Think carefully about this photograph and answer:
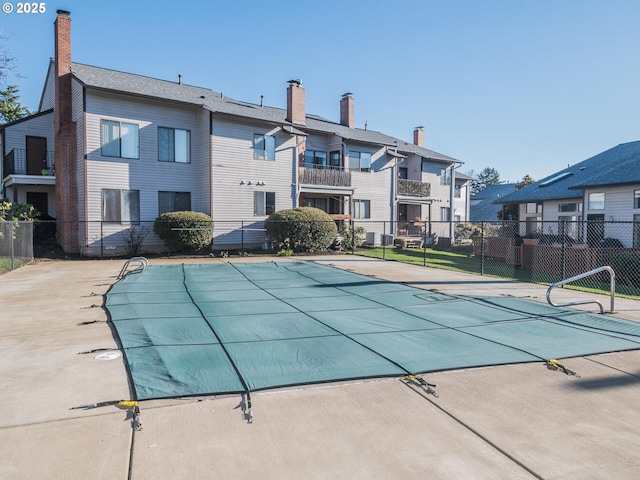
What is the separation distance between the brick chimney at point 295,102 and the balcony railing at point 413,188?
8.98m

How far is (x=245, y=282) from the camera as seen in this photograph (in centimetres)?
1136

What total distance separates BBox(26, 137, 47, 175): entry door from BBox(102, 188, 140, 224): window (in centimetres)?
648

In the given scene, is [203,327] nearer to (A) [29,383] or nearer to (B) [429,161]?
(A) [29,383]

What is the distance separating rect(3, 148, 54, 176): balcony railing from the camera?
21.5 metres

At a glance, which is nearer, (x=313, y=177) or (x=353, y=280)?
(x=353, y=280)

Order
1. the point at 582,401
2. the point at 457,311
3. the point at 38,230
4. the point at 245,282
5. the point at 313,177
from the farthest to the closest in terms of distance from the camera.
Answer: the point at 313,177 < the point at 38,230 < the point at 245,282 < the point at 457,311 < the point at 582,401

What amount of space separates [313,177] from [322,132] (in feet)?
11.5

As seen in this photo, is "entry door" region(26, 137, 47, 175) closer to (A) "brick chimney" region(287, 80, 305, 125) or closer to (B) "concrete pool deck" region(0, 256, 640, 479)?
(A) "brick chimney" region(287, 80, 305, 125)

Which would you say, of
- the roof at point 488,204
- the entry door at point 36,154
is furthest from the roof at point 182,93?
the roof at point 488,204

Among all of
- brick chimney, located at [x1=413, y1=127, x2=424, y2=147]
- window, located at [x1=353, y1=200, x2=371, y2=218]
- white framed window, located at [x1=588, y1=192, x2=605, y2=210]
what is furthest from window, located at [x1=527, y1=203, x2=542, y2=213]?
brick chimney, located at [x1=413, y1=127, x2=424, y2=147]

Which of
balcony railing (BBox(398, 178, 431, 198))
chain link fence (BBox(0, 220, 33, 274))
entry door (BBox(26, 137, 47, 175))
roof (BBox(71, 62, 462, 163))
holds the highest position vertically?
roof (BBox(71, 62, 462, 163))

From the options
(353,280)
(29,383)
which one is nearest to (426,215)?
(353,280)

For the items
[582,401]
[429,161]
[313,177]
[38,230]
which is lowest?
[582,401]

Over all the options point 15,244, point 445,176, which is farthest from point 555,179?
point 15,244
